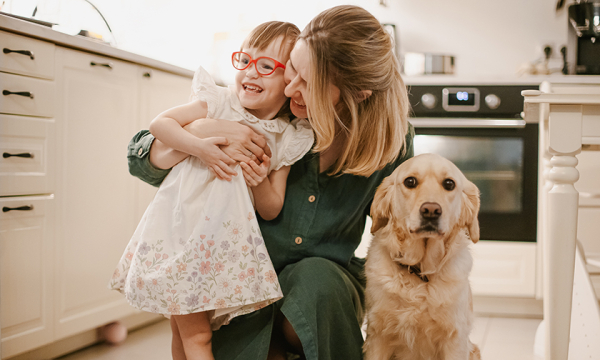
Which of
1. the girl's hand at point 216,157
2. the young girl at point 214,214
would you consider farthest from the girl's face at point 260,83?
the girl's hand at point 216,157

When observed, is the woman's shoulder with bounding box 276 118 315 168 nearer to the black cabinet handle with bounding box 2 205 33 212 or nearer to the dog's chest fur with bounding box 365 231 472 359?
the dog's chest fur with bounding box 365 231 472 359

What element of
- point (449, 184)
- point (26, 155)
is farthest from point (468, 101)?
point (26, 155)

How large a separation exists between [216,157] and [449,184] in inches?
20.9

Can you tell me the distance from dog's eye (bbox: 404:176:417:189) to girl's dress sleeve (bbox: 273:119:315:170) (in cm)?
25

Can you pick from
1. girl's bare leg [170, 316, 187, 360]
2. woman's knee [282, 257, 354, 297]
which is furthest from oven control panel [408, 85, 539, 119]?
girl's bare leg [170, 316, 187, 360]

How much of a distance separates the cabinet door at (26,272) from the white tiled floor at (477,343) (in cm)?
25

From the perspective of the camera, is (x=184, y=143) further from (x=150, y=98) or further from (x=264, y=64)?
(x=150, y=98)

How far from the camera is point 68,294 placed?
160 cm

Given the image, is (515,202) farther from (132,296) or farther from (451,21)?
(132,296)

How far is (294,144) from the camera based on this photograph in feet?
3.84

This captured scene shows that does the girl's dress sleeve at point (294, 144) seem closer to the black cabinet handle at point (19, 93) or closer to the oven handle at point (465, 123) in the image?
the black cabinet handle at point (19, 93)

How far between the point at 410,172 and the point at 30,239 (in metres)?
1.18

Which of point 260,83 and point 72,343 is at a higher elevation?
point 260,83

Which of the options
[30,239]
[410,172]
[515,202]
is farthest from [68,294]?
[515,202]
